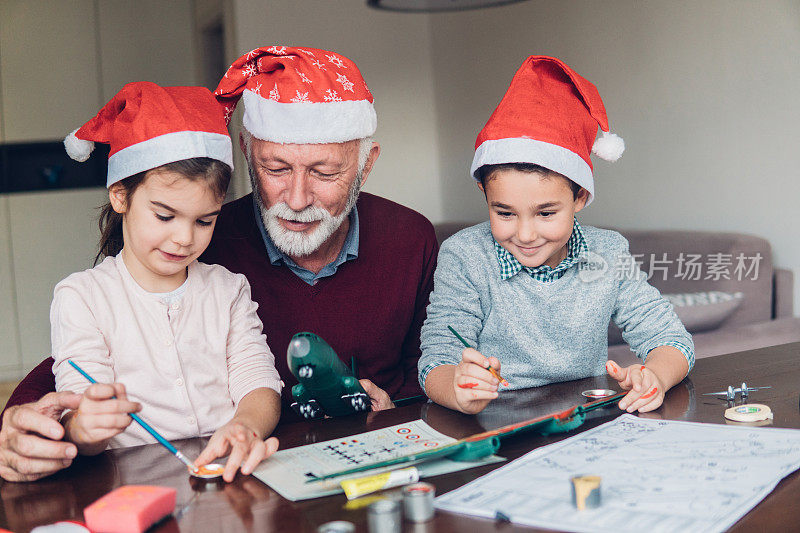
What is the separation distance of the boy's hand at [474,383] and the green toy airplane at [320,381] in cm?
18

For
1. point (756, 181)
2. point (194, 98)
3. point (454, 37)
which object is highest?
point (454, 37)

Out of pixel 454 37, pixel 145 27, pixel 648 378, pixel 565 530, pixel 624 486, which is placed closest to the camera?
pixel 565 530

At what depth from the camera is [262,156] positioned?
174 centimetres

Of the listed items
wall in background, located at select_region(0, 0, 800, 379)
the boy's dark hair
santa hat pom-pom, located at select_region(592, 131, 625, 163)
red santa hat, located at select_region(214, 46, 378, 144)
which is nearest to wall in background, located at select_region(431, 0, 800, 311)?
wall in background, located at select_region(0, 0, 800, 379)

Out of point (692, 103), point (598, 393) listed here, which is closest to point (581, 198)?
point (598, 393)

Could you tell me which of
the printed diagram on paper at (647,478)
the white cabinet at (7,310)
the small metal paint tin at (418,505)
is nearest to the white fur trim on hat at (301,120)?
the printed diagram on paper at (647,478)

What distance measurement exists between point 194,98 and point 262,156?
0.34 m

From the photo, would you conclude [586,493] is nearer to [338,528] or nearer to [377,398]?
[338,528]

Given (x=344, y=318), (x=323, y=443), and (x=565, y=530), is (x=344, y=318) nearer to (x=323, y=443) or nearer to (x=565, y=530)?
(x=323, y=443)

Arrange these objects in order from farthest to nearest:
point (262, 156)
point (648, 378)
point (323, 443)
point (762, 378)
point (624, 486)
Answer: point (262, 156) → point (762, 378) → point (648, 378) → point (323, 443) → point (624, 486)

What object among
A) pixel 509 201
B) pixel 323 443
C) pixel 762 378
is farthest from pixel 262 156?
pixel 762 378

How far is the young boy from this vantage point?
4.92 feet

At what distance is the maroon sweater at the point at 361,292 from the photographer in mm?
1824

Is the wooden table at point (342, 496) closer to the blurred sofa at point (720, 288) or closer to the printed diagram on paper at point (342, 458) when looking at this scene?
the printed diagram on paper at point (342, 458)
